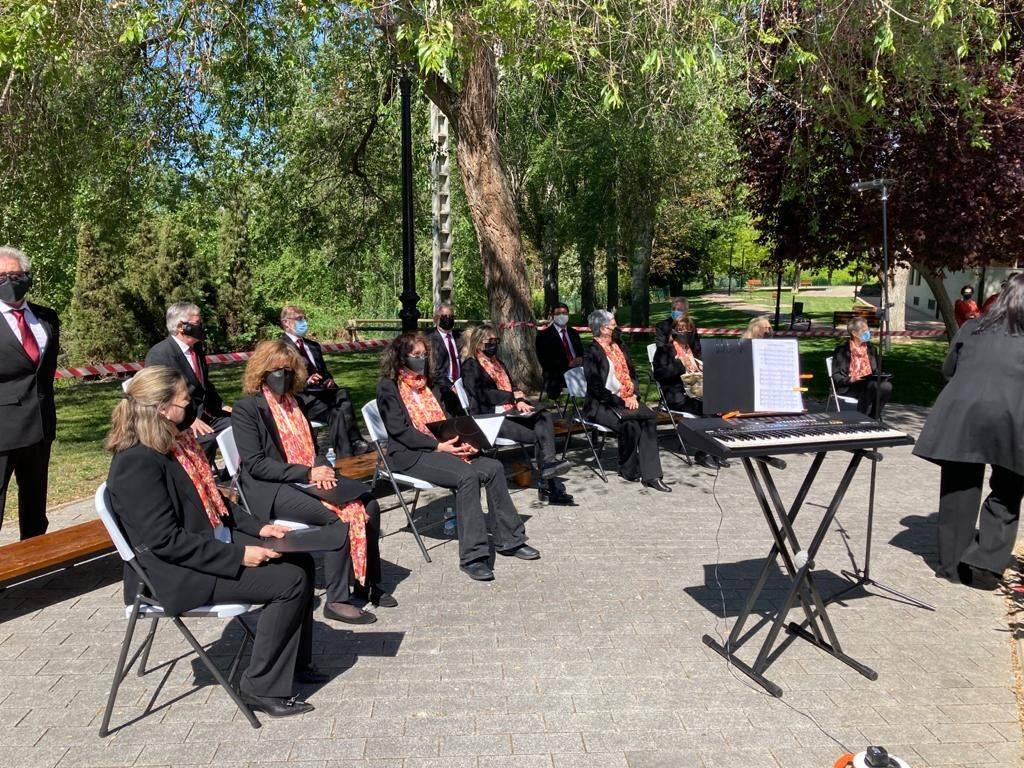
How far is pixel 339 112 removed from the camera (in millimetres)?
15734

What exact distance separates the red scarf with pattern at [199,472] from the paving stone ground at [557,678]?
819 millimetres

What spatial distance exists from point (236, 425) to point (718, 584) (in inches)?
125

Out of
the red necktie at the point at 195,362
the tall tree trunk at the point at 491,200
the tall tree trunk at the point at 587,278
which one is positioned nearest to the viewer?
the red necktie at the point at 195,362

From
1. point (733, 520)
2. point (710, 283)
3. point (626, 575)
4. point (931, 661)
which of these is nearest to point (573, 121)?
point (733, 520)

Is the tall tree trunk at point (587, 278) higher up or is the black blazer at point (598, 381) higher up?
the tall tree trunk at point (587, 278)

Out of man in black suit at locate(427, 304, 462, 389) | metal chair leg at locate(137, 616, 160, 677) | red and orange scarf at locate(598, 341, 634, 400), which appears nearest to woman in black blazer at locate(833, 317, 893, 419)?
red and orange scarf at locate(598, 341, 634, 400)

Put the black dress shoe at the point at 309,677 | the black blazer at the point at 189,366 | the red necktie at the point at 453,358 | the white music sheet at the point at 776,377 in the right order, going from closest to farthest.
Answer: the black dress shoe at the point at 309,677, the white music sheet at the point at 776,377, the black blazer at the point at 189,366, the red necktie at the point at 453,358

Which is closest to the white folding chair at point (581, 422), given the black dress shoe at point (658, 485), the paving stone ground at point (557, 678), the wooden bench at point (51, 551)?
the black dress shoe at point (658, 485)

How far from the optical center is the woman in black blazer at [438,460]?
562 centimetres

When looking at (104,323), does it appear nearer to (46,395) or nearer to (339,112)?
(339,112)

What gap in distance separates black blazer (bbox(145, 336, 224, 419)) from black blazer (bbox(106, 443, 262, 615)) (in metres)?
2.87

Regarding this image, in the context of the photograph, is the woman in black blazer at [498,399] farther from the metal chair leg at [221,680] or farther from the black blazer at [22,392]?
the metal chair leg at [221,680]

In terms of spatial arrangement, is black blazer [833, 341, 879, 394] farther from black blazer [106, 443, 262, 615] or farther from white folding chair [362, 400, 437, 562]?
black blazer [106, 443, 262, 615]

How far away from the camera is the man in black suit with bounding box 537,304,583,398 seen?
1023cm
